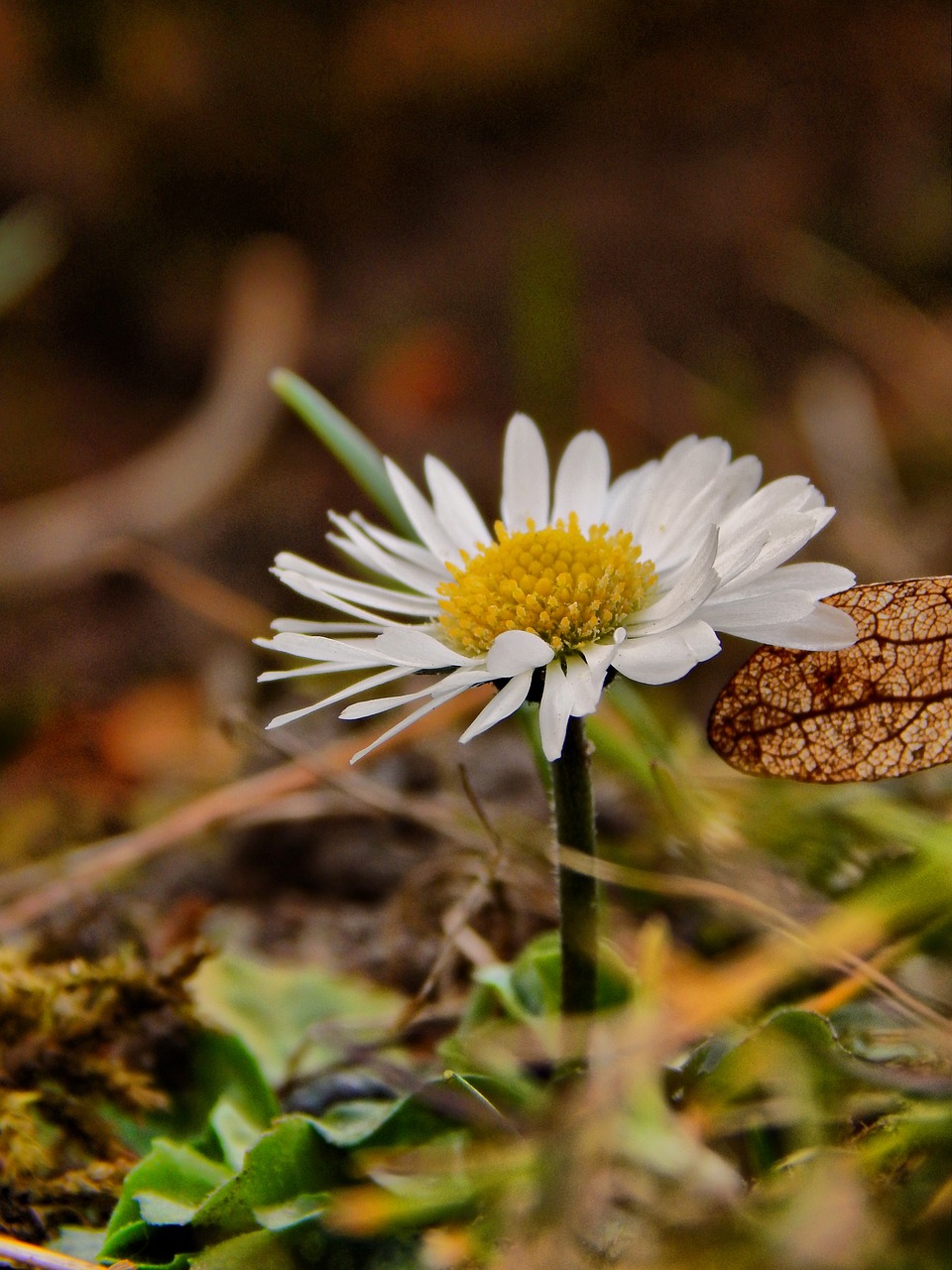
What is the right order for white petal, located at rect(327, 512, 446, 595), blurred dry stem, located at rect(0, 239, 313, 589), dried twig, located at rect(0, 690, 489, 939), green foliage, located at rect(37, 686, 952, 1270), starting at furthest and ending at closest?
blurred dry stem, located at rect(0, 239, 313, 589)
dried twig, located at rect(0, 690, 489, 939)
white petal, located at rect(327, 512, 446, 595)
green foliage, located at rect(37, 686, 952, 1270)

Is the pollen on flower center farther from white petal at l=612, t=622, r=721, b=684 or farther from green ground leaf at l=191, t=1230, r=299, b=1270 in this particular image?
green ground leaf at l=191, t=1230, r=299, b=1270

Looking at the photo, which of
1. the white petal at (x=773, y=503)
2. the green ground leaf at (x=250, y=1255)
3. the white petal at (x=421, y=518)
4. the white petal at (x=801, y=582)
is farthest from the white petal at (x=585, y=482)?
the green ground leaf at (x=250, y=1255)

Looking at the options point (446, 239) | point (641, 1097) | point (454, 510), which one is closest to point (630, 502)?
point (454, 510)

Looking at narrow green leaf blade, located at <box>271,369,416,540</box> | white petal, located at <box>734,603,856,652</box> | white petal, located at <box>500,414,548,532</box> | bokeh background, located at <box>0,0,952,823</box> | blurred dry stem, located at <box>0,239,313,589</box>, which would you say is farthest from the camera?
bokeh background, located at <box>0,0,952,823</box>

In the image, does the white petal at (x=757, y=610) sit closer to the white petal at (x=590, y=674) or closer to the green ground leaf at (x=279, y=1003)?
the white petal at (x=590, y=674)

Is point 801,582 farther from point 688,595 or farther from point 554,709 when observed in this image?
point 554,709

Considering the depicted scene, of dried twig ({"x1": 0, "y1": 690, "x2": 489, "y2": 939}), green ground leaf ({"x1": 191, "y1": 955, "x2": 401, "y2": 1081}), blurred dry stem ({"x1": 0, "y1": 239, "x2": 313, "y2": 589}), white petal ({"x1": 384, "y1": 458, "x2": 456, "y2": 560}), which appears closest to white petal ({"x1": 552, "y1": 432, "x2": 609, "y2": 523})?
white petal ({"x1": 384, "y1": 458, "x2": 456, "y2": 560})
